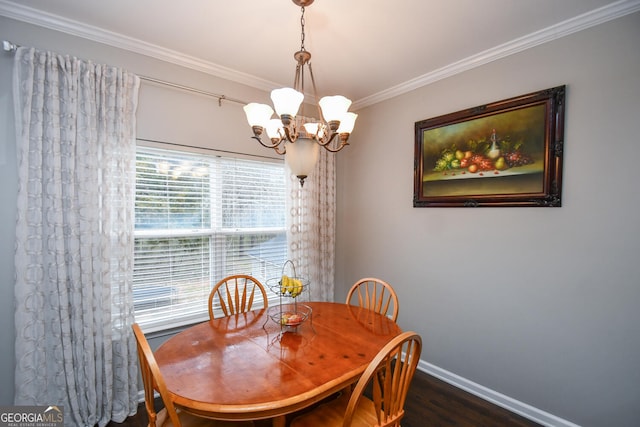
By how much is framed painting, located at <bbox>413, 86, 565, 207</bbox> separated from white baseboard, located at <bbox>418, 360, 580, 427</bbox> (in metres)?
1.44

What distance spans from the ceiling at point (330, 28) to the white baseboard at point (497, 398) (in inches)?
101

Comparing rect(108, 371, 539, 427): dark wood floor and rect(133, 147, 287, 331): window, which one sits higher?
rect(133, 147, 287, 331): window

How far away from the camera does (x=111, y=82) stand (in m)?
2.00

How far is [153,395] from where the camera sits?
3.76ft

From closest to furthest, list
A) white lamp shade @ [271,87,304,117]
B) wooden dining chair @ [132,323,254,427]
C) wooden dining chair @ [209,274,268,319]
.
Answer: wooden dining chair @ [132,323,254,427], white lamp shade @ [271,87,304,117], wooden dining chair @ [209,274,268,319]

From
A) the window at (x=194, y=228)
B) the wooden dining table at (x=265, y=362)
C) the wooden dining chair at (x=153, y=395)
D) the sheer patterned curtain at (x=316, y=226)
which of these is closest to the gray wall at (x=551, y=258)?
the sheer patterned curtain at (x=316, y=226)

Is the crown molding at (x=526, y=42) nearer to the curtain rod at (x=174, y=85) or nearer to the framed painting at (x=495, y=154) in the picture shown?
the framed painting at (x=495, y=154)

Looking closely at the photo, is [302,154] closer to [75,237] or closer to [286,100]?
[286,100]

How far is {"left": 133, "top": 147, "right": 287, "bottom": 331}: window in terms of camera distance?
2232mm

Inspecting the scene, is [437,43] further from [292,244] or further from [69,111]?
[69,111]

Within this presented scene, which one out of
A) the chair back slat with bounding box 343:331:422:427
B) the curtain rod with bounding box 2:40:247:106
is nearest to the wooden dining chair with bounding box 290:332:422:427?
the chair back slat with bounding box 343:331:422:427

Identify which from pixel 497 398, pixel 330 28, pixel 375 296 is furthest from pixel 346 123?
pixel 497 398

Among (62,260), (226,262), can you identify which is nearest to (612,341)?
(226,262)

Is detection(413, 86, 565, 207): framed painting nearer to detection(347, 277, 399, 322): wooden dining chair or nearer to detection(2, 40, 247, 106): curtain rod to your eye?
detection(347, 277, 399, 322): wooden dining chair
